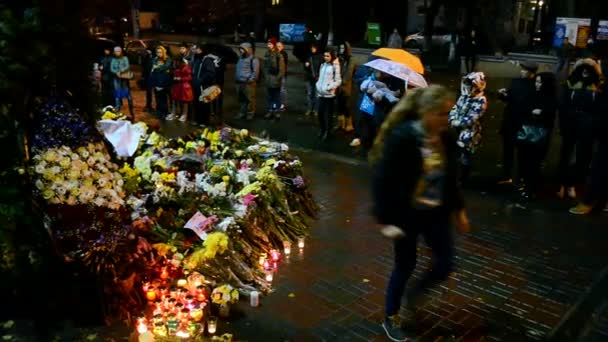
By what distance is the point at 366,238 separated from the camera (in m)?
6.18

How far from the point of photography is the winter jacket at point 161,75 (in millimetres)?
11977

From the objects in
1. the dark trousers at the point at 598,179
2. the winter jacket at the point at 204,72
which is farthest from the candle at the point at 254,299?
the winter jacket at the point at 204,72

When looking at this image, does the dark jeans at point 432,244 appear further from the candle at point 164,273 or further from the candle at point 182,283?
the candle at point 164,273

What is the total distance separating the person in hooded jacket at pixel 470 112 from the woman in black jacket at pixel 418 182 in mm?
3519

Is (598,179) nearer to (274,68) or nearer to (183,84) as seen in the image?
(274,68)

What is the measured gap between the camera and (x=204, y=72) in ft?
38.7

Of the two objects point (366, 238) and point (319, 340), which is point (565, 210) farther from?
point (319, 340)

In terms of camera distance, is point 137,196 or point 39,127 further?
point 137,196

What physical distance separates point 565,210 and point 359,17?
3073 centimetres

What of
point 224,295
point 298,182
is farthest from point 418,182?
point 298,182

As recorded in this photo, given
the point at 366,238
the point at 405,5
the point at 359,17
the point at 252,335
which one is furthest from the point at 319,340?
→ the point at 405,5

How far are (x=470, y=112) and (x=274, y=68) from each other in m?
5.91

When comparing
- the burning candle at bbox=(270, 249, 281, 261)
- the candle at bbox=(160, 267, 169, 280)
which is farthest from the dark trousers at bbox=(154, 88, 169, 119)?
the candle at bbox=(160, 267, 169, 280)

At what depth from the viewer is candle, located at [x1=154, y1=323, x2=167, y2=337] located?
4.10m
